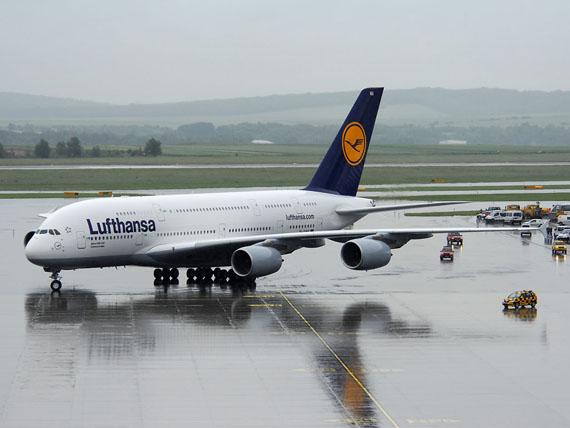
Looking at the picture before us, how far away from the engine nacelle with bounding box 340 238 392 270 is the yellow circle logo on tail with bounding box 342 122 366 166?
37.6 ft

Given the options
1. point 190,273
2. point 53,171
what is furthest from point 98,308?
point 53,171

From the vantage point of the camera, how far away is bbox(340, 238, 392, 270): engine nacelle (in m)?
45.7

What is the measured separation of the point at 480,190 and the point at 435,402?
89.0 meters

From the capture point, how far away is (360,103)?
5691cm

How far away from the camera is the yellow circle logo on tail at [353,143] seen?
5684 cm

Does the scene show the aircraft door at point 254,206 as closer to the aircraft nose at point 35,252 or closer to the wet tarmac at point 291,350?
the wet tarmac at point 291,350

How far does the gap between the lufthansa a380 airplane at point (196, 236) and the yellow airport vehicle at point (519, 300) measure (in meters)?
5.08

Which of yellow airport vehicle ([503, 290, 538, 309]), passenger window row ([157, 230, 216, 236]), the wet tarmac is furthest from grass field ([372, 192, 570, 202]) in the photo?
yellow airport vehicle ([503, 290, 538, 309])

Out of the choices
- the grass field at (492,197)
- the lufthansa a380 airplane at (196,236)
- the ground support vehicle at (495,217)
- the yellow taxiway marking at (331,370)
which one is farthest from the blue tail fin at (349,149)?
the grass field at (492,197)

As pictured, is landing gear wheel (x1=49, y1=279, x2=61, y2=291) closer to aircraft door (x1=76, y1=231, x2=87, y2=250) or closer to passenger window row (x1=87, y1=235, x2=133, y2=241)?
aircraft door (x1=76, y1=231, x2=87, y2=250)

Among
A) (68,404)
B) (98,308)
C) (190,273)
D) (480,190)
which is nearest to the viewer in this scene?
(68,404)

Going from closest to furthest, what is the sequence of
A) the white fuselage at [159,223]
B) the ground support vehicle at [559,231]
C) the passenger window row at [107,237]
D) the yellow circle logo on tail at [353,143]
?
1. the white fuselage at [159,223]
2. the passenger window row at [107,237]
3. the yellow circle logo on tail at [353,143]
4. the ground support vehicle at [559,231]

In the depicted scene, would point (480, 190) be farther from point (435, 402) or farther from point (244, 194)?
point (435, 402)

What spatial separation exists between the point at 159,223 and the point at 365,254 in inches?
407
